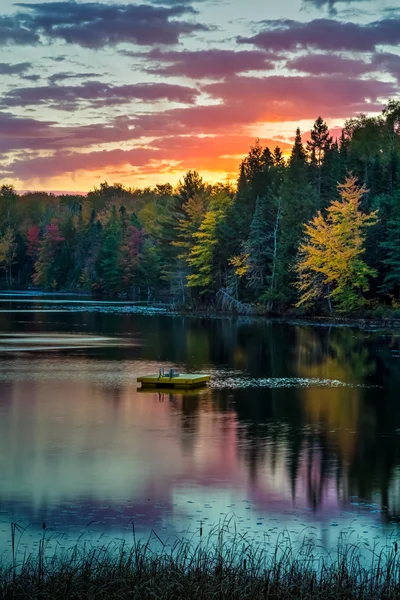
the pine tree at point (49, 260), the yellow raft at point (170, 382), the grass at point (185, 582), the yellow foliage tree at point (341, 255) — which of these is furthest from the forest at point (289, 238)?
the grass at point (185, 582)

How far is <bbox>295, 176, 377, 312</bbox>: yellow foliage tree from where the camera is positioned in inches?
3108

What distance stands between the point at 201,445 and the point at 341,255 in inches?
2138

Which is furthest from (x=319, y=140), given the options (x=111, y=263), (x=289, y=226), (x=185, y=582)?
(x=185, y=582)

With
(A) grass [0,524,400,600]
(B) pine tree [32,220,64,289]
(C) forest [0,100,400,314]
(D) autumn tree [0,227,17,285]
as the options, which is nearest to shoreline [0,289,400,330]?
(C) forest [0,100,400,314]

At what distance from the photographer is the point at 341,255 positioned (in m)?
79.1

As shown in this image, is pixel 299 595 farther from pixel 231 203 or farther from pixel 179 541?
→ pixel 231 203

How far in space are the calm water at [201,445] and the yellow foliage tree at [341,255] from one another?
84.8ft

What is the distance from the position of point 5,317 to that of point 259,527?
226ft

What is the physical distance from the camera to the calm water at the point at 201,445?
1931 cm

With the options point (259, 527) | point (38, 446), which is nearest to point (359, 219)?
point (38, 446)

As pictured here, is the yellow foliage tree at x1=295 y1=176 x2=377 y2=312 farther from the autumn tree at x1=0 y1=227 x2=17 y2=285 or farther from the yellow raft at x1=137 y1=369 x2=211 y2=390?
the autumn tree at x1=0 y1=227 x2=17 y2=285

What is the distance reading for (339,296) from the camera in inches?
3169

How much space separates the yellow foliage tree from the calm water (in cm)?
2585

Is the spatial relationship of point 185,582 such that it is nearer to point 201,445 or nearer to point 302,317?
point 201,445
